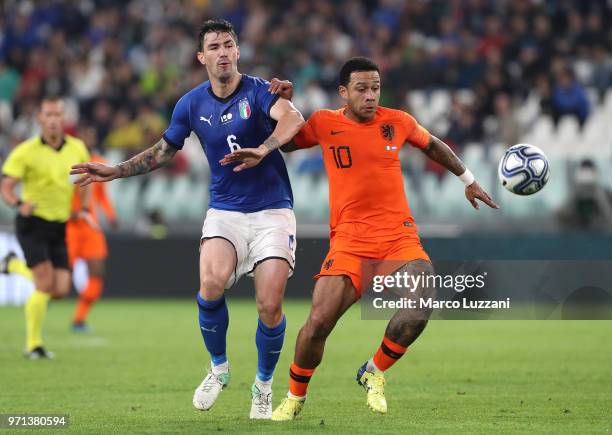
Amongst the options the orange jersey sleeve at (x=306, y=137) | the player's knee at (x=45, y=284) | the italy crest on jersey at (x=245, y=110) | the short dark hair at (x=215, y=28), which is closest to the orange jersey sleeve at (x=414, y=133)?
the orange jersey sleeve at (x=306, y=137)

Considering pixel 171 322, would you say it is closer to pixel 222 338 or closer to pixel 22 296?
pixel 22 296

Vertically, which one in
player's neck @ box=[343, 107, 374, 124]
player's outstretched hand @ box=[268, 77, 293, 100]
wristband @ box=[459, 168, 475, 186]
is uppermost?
player's outstretched hand @ box=[268, 77, 293, 100]

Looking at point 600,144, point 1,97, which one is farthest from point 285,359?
point 1,97

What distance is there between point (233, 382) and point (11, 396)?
81.1 inches

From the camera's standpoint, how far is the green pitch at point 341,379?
8156 mm

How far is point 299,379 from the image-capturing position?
8.33 meters

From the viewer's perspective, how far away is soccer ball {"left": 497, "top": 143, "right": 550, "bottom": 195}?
29.0ft

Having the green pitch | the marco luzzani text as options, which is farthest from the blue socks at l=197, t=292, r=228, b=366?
the marco luzzani text

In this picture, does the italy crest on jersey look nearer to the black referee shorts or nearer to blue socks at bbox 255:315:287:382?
blue socks at bbox 255:315:287:382

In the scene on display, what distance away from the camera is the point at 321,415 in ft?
28.1

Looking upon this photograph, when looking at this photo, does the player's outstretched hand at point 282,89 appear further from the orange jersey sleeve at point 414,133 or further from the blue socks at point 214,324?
the blue socks at point 214,324

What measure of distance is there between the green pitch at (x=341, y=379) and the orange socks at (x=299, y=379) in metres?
0.21

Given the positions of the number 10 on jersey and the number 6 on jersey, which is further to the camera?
the number 6 on jersey

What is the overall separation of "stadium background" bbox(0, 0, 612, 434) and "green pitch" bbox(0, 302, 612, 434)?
0.05 metres
